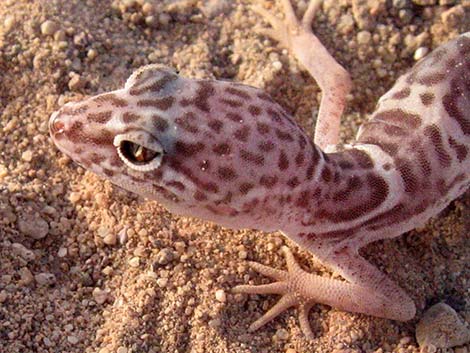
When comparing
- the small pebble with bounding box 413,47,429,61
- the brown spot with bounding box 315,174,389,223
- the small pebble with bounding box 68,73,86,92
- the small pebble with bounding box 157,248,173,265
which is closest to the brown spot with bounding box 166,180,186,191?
the small pebble with bounding box 157,248,173,265

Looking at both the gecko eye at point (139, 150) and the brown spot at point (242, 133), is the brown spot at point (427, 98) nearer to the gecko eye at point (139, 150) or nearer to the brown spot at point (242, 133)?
the brown spot at point (242, 133)

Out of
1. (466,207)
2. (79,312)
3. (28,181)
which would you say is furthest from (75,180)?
(466,207)

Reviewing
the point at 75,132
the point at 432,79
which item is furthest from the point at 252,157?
the point at 432,79

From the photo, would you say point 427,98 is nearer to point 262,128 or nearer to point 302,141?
point 302,141

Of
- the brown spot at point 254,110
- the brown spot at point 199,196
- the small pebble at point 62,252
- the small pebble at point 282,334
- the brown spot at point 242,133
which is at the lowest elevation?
the small pebble at point 282,334

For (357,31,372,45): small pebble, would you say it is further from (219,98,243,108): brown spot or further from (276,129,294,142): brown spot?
(219,98,243,108): brown spot

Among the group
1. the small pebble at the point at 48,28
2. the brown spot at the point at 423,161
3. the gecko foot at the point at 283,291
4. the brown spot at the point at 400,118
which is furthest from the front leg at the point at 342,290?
the small pebble at the point at 48,28
